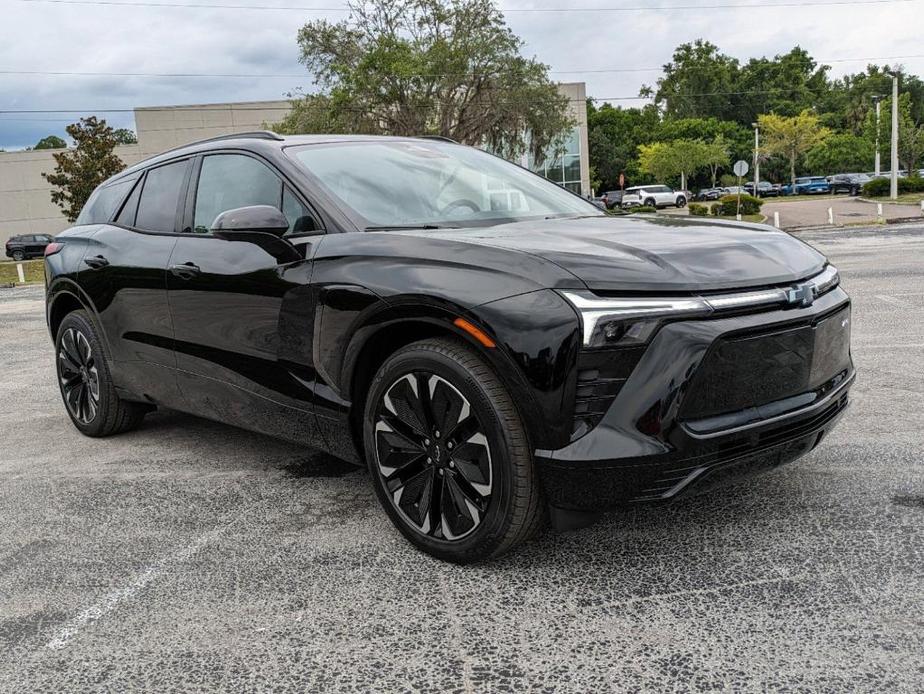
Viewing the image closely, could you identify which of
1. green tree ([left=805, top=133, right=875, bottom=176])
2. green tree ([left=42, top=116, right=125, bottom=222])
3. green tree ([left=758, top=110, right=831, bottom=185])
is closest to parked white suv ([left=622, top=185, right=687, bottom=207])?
green tree ([left=758, top=110, right=831, bottom=185])

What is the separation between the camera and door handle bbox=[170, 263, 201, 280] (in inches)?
159

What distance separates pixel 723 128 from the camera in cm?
9606

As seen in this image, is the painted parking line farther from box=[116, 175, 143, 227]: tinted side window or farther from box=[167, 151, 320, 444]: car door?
box=[116, 175, 143, 227]: tinted side window

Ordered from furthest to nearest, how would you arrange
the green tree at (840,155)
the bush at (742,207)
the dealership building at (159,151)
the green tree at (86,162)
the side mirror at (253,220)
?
1. the green tree at (840,155)
2. the dealership building at (159,151)
3. the green tree at (86,162)
4. the bush at (742,207)
5. the side mirror at (253,220)

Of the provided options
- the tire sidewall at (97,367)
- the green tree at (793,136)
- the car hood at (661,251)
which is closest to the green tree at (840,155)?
the green tree at (793,136)

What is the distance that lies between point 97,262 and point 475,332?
2.98 metres

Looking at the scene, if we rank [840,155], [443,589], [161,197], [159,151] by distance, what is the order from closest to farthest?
1. [443,589]
2. [161,197]
3. [159,151]
4. [840,155]

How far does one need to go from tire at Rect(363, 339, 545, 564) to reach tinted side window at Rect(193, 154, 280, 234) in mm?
1158

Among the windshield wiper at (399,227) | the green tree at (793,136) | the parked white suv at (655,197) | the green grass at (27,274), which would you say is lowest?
the green grass at (27,274)

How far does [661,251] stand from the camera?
113 inches

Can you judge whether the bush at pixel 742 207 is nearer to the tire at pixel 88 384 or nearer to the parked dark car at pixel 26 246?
the tire at pixel 88 384

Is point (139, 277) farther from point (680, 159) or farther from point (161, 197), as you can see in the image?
point (680, 159)

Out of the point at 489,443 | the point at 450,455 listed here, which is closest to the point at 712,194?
the point at 450,455

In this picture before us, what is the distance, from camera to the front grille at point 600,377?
8.59 ft
